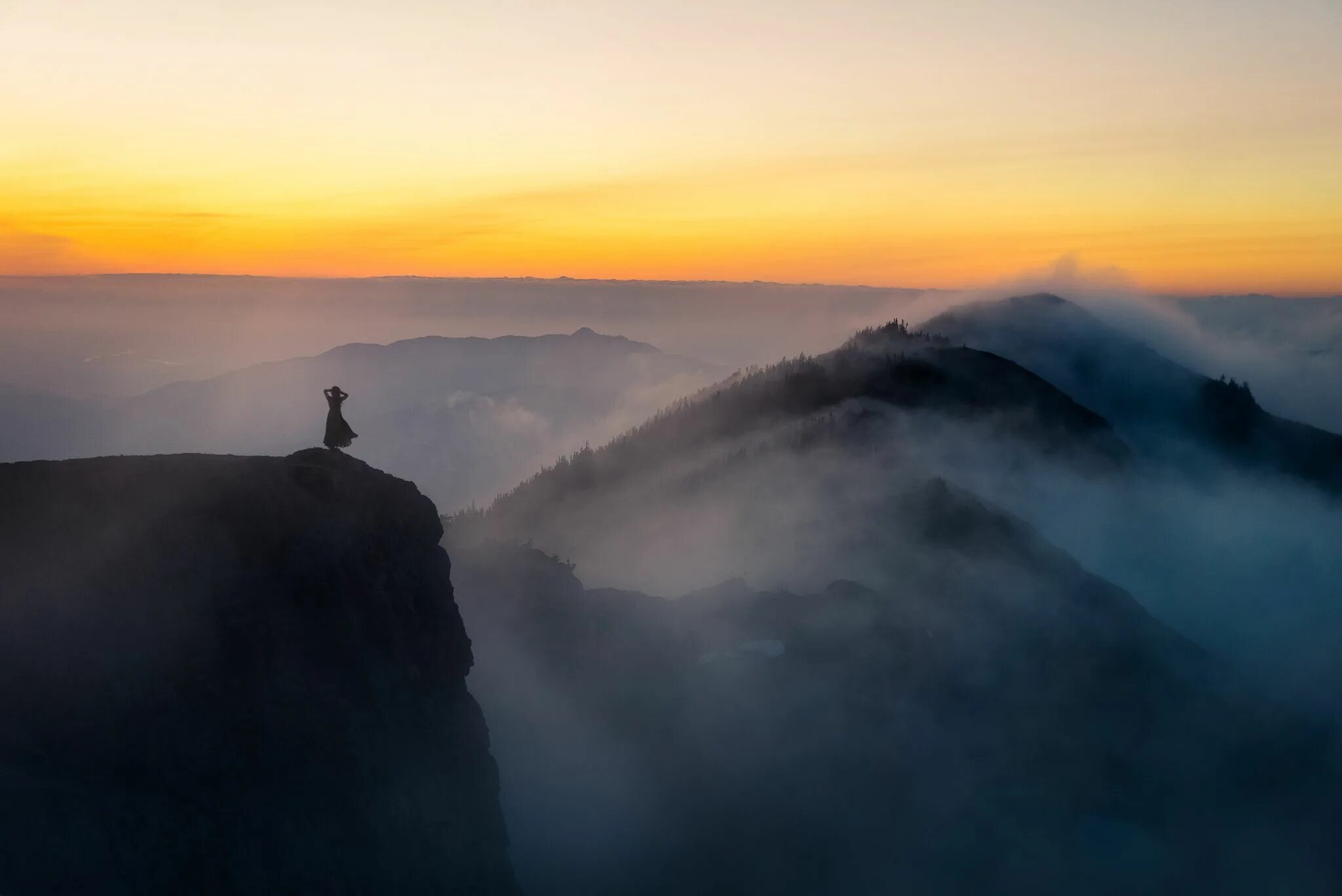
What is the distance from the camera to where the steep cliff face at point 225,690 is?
2844 cm

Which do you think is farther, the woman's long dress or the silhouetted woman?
the woman's long dress

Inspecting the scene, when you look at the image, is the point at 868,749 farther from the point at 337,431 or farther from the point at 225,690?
the point at 225,690

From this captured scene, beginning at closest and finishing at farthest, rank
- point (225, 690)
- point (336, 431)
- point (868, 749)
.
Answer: point (225, 690), point (336, 431), point (868, 749)

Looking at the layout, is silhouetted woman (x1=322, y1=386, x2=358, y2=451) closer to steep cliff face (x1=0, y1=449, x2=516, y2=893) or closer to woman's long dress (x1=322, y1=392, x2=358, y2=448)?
woman's long dress (x1=322, y1=392, x2=358, y2=448)

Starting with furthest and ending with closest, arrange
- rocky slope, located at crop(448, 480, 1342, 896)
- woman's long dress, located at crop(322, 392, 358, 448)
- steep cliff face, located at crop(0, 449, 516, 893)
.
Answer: rocky slope, located at crop(448, 480, 1342, 896)
woman's long dress, located at crop(322, 392, 358, 448)
steep cliff face, located at crop(0, 449, 516, 893)

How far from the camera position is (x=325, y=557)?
38.4 m

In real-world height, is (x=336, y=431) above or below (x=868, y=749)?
above

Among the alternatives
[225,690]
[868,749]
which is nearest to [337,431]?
[225,690]

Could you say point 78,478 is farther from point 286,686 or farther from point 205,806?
point 205,806

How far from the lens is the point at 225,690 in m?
33.2

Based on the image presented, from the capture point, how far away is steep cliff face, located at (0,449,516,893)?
93.3 ft

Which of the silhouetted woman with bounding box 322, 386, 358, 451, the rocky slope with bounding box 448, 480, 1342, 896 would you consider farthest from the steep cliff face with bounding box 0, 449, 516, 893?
the rocky slope with bounding box 448, 480, 1342, 896

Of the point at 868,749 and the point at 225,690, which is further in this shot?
the point at 868,749

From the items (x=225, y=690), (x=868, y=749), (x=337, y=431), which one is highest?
(x=337, y=431)
